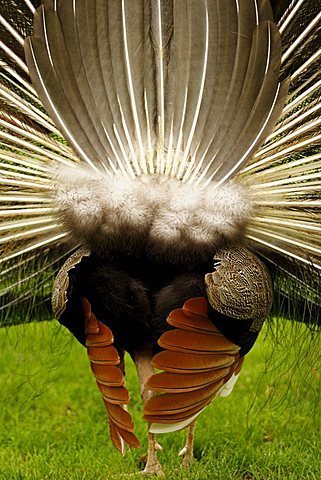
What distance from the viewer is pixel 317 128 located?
13.0 feet

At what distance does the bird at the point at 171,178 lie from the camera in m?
3.69

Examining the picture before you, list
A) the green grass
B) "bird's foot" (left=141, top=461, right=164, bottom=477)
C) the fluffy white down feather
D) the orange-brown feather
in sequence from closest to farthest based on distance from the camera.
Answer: the fluffy white down feather → the orange-brown feather → "bird's foot" (left=141, top=461, right=164, bottom=477) → the green grass

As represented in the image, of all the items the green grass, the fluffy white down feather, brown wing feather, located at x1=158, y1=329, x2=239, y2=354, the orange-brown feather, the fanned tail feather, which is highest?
the fanned tail feather

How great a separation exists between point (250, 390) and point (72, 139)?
114 inches

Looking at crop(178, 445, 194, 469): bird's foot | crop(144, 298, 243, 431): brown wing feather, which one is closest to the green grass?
crop(178, 445, 194, 469): bird's foot

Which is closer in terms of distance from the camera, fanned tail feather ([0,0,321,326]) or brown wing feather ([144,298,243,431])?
brown wing feather ([144,298,243,431])

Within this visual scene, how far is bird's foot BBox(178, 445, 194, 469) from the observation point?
4.71 meters

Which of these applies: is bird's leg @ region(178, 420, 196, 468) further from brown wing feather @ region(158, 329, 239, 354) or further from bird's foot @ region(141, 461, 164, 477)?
brown wing feather @ region(158, 329, 239, 354)

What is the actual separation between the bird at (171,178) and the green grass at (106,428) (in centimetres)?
71

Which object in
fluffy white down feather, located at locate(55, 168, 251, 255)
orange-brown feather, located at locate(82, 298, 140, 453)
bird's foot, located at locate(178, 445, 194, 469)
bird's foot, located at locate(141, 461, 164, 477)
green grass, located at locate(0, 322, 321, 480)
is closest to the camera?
fluffy white down feather, located at locate(55, 168, 251, 255)

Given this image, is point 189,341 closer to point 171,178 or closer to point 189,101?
point 171,178

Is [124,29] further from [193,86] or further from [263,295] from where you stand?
[263,295]

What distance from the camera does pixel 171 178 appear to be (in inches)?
148

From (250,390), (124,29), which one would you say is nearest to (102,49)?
(124,29)
